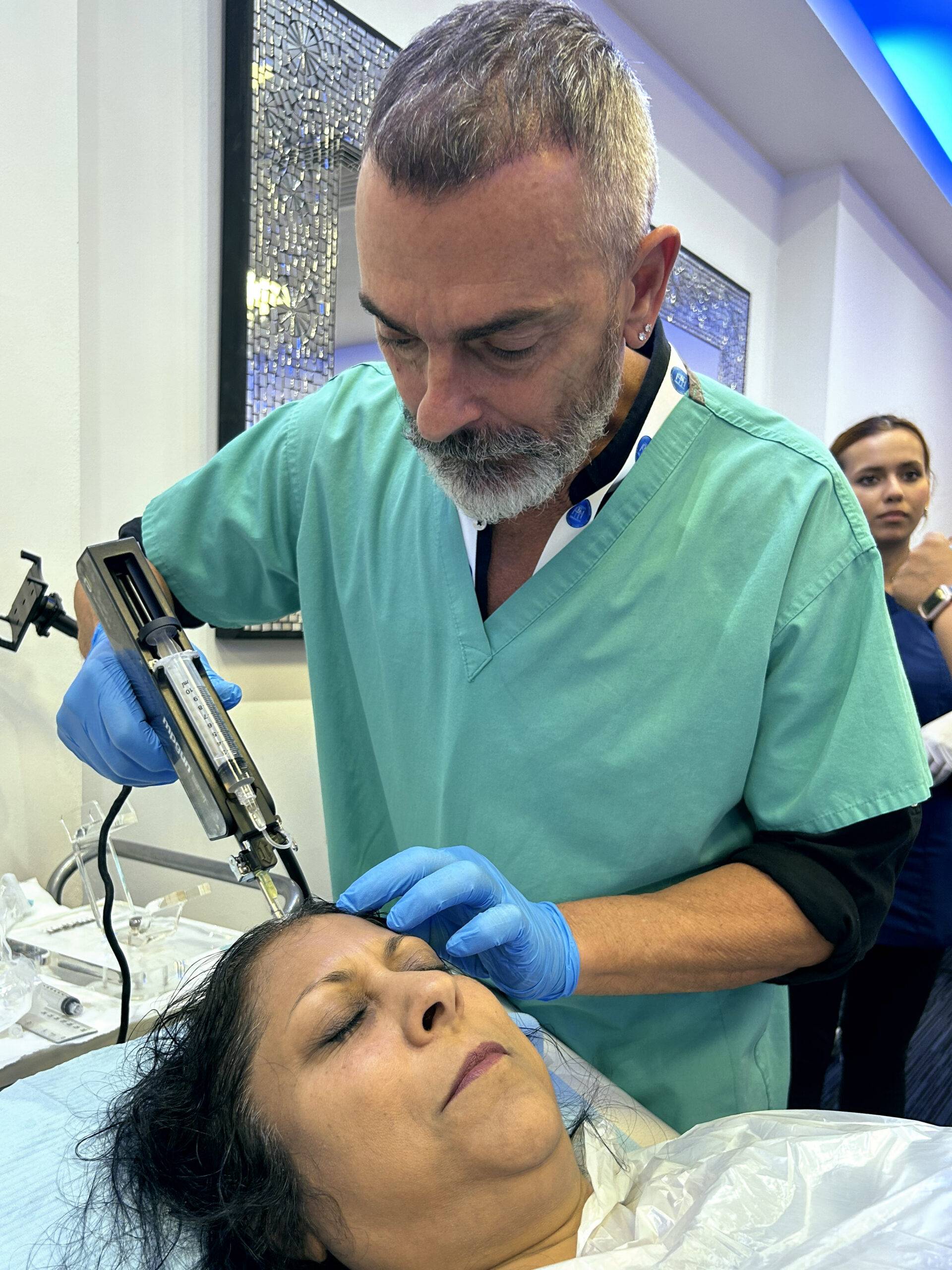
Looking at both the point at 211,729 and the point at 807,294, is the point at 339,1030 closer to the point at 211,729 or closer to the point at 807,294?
the point at 211,729

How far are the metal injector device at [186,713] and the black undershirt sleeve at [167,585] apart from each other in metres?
0.20

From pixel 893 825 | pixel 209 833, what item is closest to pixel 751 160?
pixel 893 825

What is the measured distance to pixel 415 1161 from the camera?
922 mm

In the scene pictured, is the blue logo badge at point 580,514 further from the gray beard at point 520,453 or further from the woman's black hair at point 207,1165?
the woman's black hair at point 207,1165

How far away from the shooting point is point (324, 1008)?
0.98 meters

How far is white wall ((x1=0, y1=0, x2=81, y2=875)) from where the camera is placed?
1562 millimetres

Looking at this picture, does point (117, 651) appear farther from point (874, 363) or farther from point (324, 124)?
point (874, 363)

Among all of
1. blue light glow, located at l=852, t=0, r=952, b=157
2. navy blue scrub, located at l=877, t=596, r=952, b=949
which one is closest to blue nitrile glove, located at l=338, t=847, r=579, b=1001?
navy blue scrub, located at l=877, t=596, r=952, b=949

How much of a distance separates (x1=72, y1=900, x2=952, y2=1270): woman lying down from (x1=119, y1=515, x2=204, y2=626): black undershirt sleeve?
21.0 inches

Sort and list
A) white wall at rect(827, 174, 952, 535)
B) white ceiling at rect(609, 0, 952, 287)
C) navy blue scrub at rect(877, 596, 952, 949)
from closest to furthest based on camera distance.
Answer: navy blue scrub at rect(877, 596, 952, 949) < white ceiling at rect(609, 0, 952, 287) < white wall at rect(827, 174, 952, 535)

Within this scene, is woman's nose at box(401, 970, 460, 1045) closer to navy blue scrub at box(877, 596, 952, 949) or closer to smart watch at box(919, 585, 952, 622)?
navy blue scrub at box(877, 596, 952, 949)

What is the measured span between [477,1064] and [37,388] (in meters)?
1.27

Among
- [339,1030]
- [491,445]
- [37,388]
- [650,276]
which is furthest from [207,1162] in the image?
[37,388]

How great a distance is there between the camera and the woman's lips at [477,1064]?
950mm
